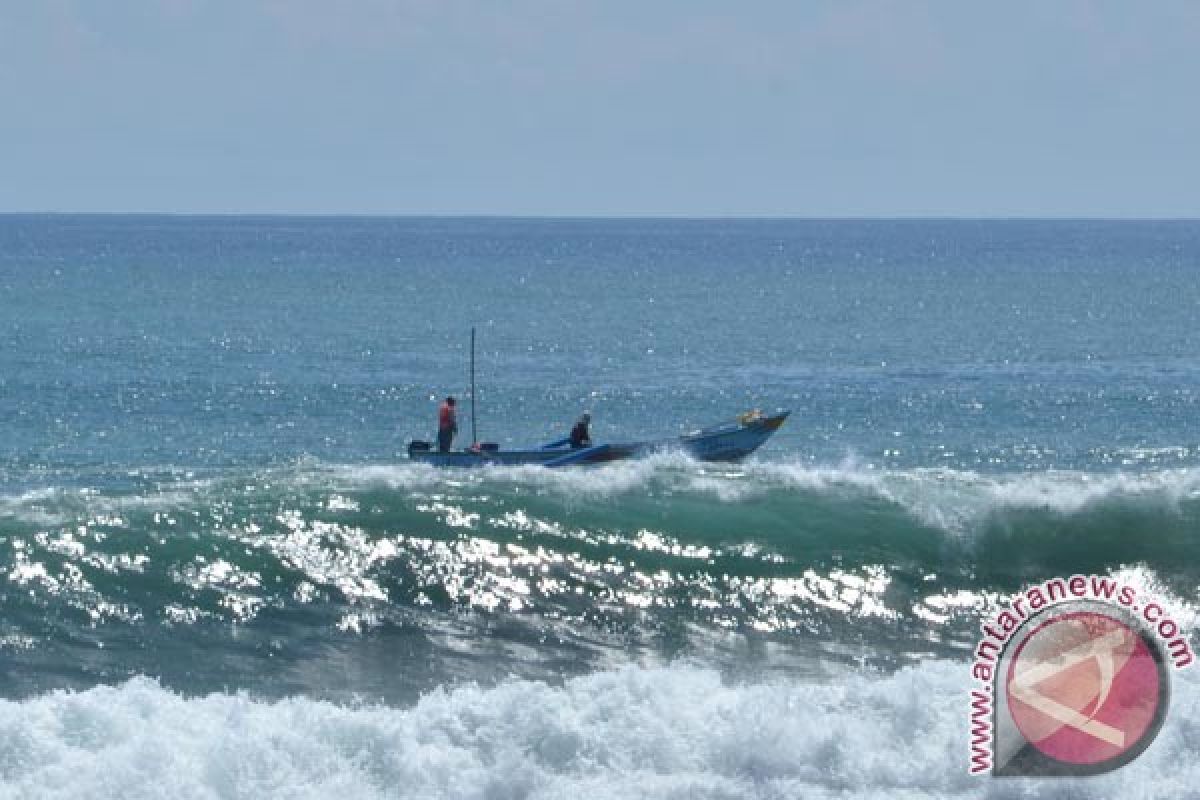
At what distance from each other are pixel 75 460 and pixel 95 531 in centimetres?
1309

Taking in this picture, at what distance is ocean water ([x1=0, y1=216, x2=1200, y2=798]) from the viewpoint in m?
20.0

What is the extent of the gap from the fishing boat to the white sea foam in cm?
1541

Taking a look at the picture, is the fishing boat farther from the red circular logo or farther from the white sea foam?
the white sea foam

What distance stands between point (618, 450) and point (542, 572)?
350 inches

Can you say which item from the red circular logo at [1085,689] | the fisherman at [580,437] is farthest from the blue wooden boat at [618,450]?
the red circular logo at [1085,689]

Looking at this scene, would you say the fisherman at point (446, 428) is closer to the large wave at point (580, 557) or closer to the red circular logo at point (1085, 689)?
the large wave at point (580, 557)

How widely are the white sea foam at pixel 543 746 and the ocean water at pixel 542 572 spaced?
38 mm

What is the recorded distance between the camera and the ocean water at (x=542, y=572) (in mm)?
19953

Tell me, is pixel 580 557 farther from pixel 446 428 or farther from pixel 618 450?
pixel 446 428

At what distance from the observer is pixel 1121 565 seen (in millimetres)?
29438

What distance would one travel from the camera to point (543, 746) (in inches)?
795

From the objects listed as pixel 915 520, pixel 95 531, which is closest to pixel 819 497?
pixel 915 520

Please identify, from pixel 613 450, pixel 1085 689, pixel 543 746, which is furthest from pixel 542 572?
pixel 1085 689

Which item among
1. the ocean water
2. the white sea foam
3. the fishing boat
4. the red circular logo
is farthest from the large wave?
the white sea foam
